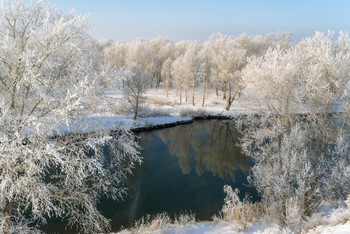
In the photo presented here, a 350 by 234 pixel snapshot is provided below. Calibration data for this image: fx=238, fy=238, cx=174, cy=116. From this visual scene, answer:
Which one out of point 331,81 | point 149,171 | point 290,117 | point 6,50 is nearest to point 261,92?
point 290,117

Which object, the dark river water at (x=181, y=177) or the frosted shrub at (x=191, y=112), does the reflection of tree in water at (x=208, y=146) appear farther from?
the frosted shrub at (x=191, y=112)

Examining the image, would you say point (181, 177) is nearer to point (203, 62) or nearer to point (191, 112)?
point (191, 112)

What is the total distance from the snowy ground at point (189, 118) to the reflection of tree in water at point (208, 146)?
7.36 feet

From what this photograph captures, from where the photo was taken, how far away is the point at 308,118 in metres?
10.4

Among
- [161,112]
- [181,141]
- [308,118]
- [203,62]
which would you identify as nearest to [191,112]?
[161,112]

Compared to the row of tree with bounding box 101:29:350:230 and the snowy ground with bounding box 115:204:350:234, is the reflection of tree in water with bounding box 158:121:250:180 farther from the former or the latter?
the snowy ground with bounding box 115:204:350:234

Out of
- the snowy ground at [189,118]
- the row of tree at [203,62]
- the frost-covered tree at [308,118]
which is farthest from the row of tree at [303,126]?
the row of tree at [203,62]

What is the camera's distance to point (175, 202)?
37.2 ft

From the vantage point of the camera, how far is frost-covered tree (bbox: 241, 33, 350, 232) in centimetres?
862

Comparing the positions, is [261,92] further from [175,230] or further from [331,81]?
[175,230]

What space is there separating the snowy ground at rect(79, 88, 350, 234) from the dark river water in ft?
5.35

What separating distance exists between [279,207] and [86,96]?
310 inches

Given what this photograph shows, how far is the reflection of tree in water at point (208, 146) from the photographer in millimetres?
15676

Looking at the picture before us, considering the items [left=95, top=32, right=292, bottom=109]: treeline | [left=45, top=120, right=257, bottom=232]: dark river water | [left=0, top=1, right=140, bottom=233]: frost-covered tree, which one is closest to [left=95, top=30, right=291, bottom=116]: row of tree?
[left=95, top=32, right=292, bottom=109]: treeline
